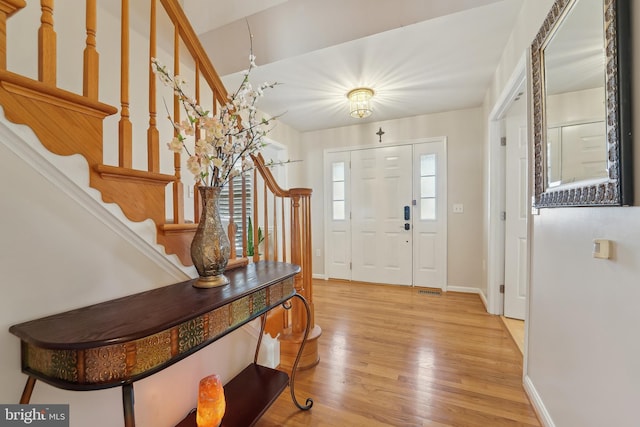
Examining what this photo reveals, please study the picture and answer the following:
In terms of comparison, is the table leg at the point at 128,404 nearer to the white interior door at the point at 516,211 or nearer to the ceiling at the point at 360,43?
the ceiling at the point at 360,43

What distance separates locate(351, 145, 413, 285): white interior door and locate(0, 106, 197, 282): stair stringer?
123 inches

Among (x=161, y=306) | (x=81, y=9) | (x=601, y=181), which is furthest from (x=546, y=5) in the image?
(x=81, y=9)

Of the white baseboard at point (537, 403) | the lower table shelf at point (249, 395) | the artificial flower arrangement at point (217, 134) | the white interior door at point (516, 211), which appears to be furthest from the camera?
the white interior door at point (516, 211)

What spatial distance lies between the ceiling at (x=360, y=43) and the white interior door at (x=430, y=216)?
84 cm

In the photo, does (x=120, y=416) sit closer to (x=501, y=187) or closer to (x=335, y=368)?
(x=335, y=368)

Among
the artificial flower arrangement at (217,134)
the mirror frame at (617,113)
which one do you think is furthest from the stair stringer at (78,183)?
the mirror frame at (617,113)

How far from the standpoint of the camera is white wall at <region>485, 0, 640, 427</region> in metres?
0.80

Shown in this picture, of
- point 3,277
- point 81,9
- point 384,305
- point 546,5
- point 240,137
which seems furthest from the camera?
point 384,305

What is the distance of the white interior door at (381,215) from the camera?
3.66 m

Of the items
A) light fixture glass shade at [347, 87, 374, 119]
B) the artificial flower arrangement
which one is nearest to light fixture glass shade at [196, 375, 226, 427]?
the artificial flower arrangement

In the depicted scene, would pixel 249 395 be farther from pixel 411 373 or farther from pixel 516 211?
pixel 516 211

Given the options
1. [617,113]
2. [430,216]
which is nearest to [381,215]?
[430,216]

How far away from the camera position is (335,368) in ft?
5.97

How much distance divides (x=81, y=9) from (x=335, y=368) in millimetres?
2966
